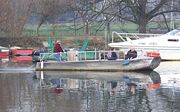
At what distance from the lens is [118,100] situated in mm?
19109

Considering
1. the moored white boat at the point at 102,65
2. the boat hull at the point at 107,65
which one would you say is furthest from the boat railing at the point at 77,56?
the boat hull at the point at 107,65

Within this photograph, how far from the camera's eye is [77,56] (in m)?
34.3

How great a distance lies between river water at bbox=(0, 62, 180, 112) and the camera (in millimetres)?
17438

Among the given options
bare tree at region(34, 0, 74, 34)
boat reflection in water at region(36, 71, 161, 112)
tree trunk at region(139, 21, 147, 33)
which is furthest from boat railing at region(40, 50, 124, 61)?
bare tree at region(34, 0, 74, 34)

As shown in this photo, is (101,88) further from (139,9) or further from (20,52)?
(20,52)

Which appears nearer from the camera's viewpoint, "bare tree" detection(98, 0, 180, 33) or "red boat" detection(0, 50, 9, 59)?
"bare tree" detection(98, 0, 180, 33)

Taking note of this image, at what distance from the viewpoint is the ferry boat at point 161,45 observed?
1717 inches

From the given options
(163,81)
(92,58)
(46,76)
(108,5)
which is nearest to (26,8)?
(108,5)

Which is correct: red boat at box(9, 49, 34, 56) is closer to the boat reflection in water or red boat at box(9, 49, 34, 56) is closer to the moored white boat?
the moored white boat

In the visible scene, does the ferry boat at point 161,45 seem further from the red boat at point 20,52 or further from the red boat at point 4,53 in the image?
the red boat at point 20,52

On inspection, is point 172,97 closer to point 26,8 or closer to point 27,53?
point 27,53

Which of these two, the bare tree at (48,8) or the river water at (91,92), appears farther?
the bare tree at (48,8)

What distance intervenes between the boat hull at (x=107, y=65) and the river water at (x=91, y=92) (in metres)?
1.17

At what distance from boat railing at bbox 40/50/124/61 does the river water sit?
8.60 feet
